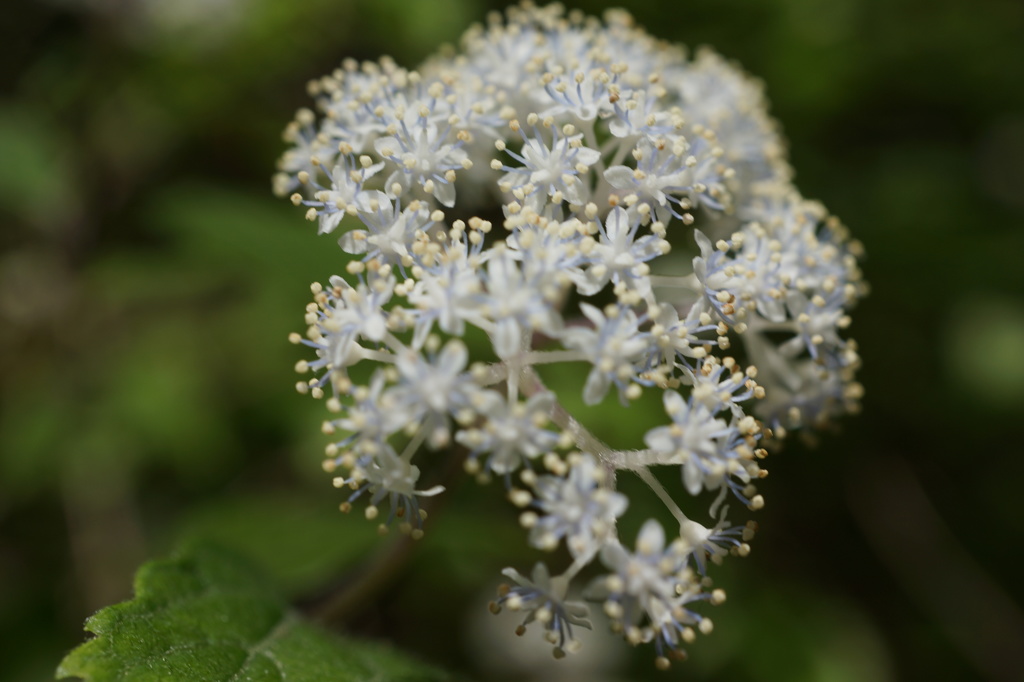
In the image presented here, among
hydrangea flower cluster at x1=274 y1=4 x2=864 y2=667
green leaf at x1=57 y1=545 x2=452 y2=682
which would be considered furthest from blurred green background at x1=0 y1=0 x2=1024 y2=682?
hydrangea flower cluster at x1=274 y1=4 x2=864 y2=667

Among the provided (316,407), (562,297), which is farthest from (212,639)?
→ (316,407)

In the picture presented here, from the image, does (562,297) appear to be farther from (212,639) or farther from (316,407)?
(316,407)

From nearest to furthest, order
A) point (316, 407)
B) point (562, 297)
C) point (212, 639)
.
Answer: point (212, 639)
point (562, 297)
point (316, 407)

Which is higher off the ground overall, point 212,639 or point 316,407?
point 316,407

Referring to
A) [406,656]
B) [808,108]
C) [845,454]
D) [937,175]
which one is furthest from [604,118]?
[937,175]

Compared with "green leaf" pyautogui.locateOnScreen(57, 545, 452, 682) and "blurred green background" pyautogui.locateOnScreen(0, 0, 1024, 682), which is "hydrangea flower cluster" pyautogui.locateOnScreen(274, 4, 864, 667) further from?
"blurred green background" pyautogui.locateOnScreen(0, 0, 1024, 682)

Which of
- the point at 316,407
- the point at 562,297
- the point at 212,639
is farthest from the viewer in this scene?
the point at 316,407
